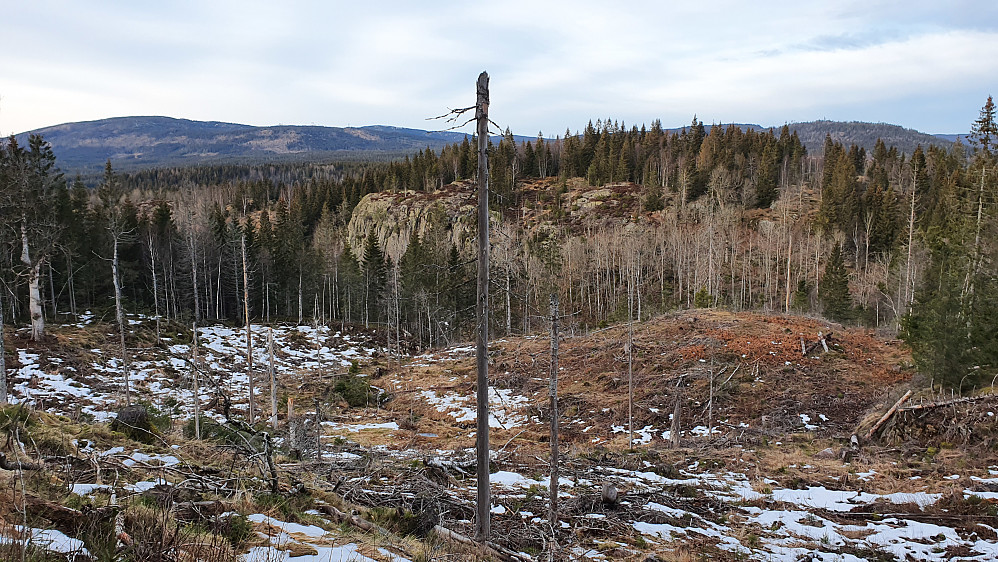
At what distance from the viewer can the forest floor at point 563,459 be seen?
530 cm

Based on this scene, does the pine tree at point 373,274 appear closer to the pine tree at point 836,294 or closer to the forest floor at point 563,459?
the forest floor at point 563,459

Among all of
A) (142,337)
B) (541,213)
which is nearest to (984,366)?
(142,337)

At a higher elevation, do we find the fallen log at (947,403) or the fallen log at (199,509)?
the fallen log at (199,509)

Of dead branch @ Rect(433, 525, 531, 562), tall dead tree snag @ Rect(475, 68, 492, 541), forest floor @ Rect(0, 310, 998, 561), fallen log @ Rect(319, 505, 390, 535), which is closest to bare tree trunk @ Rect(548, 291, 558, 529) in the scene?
forest floor @ Rect(0, 310, 998, 561)

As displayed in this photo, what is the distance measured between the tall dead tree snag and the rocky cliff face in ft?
191

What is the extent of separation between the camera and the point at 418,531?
7766 mm

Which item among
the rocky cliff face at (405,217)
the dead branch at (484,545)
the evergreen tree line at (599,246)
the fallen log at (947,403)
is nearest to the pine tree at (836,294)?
the evergreen tree line at (599,246)

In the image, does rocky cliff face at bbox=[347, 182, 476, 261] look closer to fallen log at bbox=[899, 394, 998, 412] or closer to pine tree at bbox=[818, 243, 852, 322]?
pine tree at bbox=[818, 243, 852, 322]

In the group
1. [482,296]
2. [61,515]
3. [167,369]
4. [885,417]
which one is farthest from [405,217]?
[61,515]

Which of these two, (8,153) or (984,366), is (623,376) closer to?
(984,366)

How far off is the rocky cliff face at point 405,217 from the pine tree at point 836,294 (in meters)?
40.8

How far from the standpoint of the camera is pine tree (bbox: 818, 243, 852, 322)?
4572 cm

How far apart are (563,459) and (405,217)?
68866mm

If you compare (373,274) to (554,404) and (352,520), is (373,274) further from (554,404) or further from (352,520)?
(352,520)
